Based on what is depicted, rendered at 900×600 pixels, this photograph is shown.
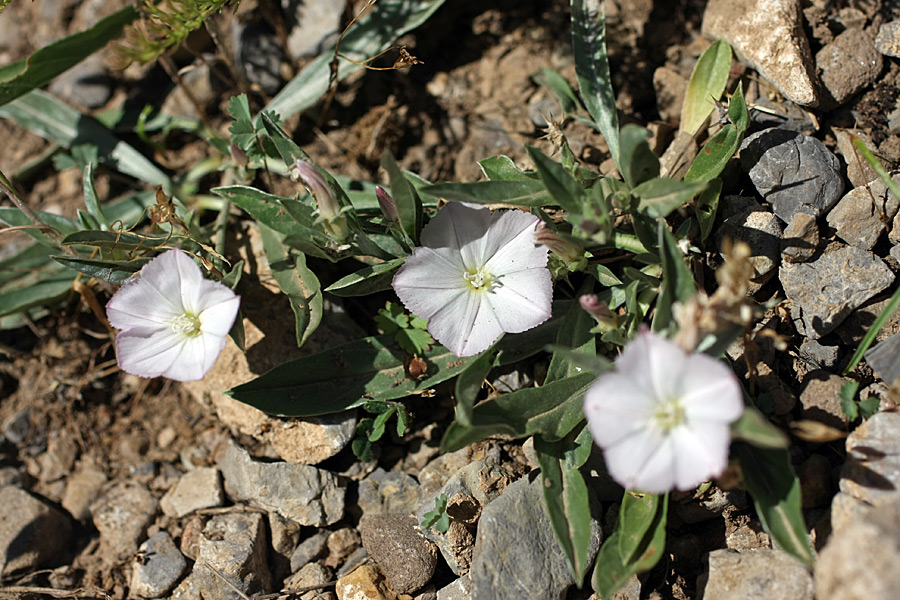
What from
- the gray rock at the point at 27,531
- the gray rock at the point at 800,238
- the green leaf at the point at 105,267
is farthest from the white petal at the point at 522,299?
the gray rock at the point at 27,531

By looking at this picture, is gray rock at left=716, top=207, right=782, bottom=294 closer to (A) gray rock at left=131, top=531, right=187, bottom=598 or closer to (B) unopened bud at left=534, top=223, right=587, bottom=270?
(B) unopened bud at left=534, top=223, right=587, bottom=270

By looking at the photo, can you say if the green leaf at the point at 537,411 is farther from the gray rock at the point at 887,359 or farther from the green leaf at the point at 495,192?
the gray rock at the point at 887,359

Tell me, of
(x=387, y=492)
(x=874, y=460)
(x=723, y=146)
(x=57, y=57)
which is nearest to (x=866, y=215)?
(x=723, y=146)

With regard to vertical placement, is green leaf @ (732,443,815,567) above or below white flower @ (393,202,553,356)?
below

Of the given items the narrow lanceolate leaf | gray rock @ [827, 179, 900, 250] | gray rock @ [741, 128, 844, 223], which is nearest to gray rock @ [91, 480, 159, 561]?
the narrow lanceolate leaf

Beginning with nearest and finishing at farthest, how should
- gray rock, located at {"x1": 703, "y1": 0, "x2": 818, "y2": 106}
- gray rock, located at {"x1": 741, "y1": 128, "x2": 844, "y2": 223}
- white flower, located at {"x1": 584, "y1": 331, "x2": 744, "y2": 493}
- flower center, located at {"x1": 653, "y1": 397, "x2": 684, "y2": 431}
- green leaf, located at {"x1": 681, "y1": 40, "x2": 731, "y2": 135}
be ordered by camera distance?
white flower, located at {"x1": 584, "y1": 331, "x2": 744, "y2": 493}, flower center, located at {"x1": 653, "y1": 397, "x2": 684, "y2": 431}, gray rock, located at {"x1": 741, "y1": 128, "x2": 844, "y2": 223}, gray rock, located at {"x1": 703, "y1": 0, "x2": 818, "y2": 106}, green leaf, located at {"x1": 681, "y1": 40, "x2": 731, "y2": 135}

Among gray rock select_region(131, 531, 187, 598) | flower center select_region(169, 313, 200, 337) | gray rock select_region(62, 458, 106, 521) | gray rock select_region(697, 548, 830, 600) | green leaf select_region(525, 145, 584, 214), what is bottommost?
gray rock select_region(62, 458, 106, 521)
